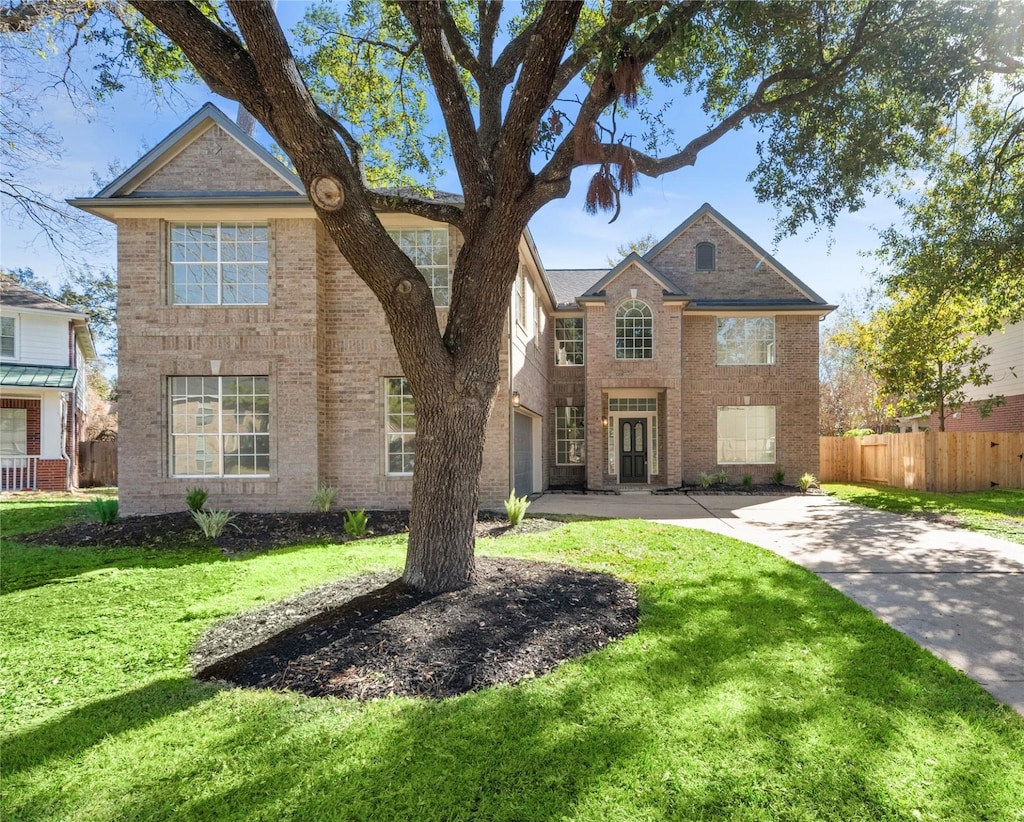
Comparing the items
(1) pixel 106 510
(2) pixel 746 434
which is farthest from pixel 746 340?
(1) pixel 106 510

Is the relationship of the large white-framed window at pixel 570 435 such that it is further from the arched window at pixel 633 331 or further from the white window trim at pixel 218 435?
the white window trim at pixel 218 435

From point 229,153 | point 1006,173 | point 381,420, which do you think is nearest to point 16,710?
point 381,420

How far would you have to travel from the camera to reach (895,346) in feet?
49.6

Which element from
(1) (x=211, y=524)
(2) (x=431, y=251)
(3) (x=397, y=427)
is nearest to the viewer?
(1) (x=211, y=524)

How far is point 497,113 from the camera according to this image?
6.12 meters

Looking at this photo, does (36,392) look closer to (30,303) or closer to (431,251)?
(30,303)

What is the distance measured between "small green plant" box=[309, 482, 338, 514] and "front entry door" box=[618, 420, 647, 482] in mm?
10506

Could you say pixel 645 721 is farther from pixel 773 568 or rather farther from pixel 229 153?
pixel 229 153

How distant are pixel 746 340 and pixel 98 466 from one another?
24177mm

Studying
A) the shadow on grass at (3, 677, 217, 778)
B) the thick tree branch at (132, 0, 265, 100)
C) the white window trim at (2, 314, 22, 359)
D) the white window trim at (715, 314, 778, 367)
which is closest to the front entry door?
the white window trim at (715, 314, 778, 367)

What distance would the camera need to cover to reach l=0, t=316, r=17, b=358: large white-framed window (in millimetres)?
18672

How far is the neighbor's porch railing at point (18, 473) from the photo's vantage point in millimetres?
17406

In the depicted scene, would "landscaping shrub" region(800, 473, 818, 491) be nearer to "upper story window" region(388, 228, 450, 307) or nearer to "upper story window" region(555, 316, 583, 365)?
"upper story window" region(555, 316, 583, 365)

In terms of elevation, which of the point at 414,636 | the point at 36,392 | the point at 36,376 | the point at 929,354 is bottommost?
the point at 414,636
